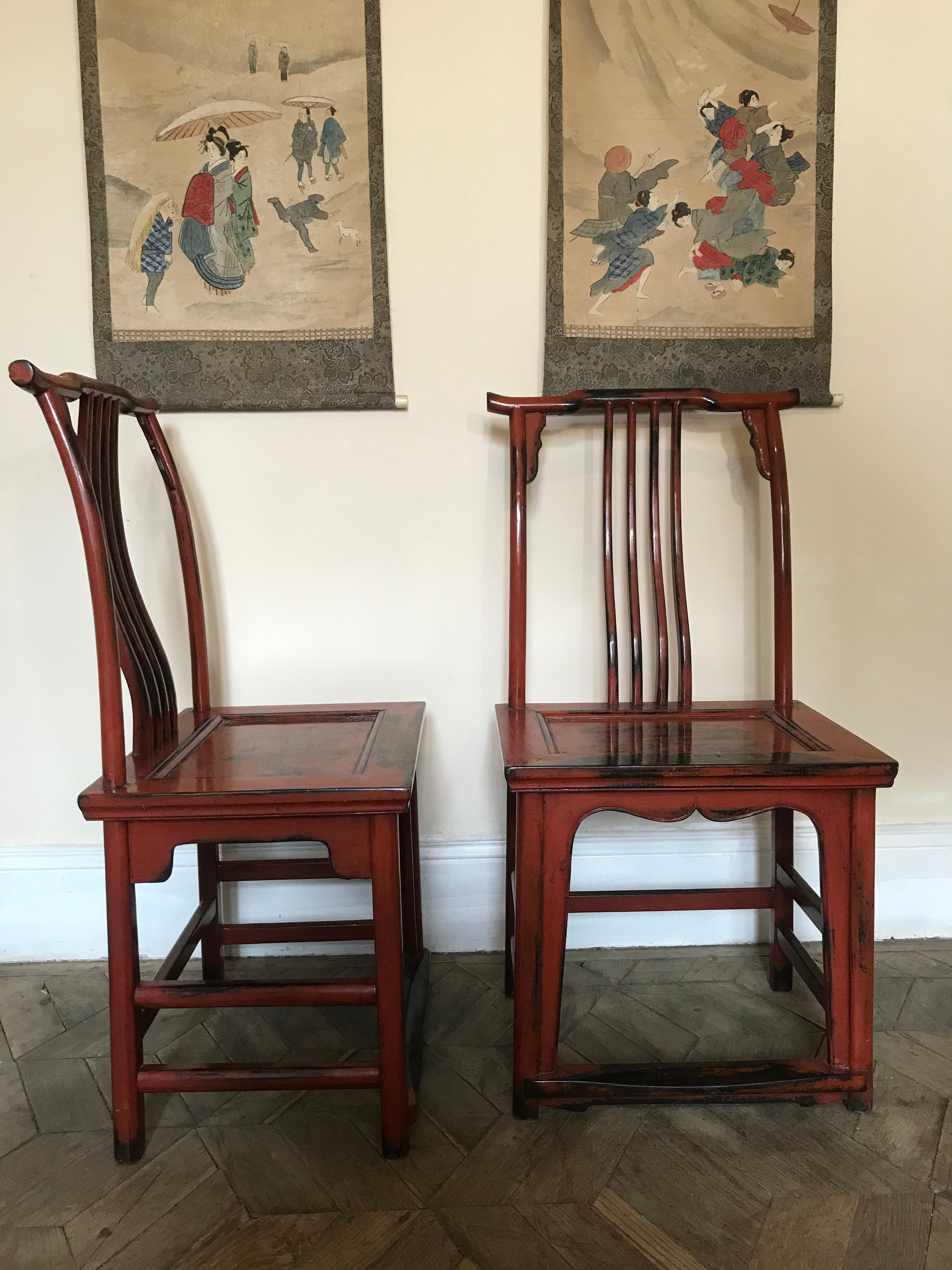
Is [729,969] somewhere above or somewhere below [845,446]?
below

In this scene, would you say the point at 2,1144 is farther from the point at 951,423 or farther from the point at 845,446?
the point at 951,423

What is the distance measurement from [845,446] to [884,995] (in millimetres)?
1198

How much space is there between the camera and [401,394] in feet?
5.55

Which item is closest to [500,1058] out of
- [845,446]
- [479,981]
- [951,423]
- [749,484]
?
[479,981]

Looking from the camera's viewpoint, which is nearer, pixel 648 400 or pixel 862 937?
pixel 862 937

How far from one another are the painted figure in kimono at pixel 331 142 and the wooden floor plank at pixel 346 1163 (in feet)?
5.96

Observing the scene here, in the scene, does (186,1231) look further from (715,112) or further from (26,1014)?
(715,112)

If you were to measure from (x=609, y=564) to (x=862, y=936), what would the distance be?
0.79 metres

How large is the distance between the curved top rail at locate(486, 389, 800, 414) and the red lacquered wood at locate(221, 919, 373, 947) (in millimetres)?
1075

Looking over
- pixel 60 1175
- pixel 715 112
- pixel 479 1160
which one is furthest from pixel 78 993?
pixel 715 112

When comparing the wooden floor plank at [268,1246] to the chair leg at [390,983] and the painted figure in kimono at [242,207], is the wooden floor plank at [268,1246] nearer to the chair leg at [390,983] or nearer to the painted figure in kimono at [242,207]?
the chair leg at [390,983]

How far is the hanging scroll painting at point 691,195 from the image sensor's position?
5.31 ft

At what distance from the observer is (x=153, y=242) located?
163 cm

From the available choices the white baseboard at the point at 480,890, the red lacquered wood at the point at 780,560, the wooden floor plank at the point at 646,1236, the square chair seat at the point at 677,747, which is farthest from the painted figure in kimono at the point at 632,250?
the wooden floor plank at the point at 646,1236
